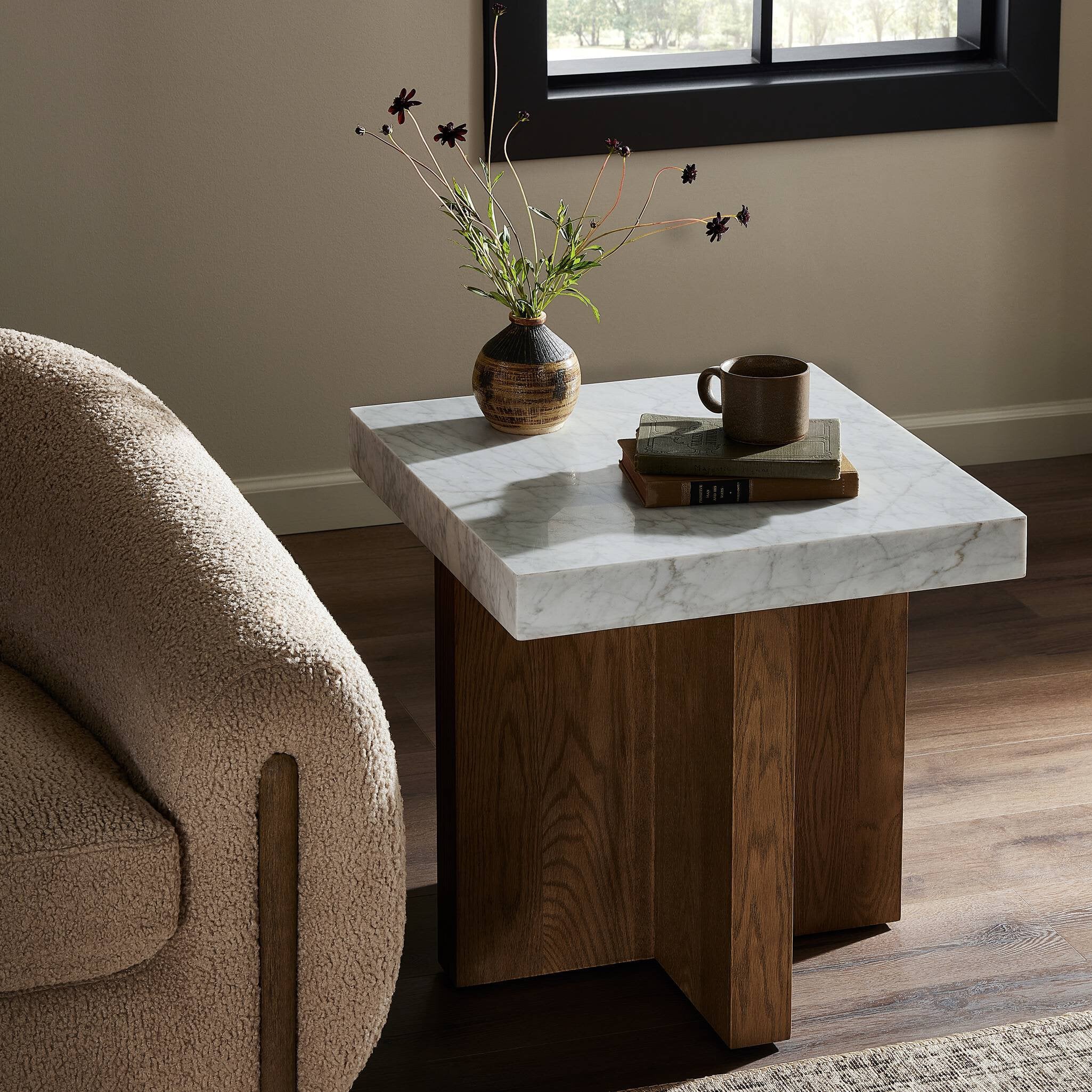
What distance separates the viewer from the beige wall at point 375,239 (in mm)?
2814

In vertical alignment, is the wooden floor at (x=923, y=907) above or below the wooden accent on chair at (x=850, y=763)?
below

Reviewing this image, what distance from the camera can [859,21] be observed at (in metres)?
3.24

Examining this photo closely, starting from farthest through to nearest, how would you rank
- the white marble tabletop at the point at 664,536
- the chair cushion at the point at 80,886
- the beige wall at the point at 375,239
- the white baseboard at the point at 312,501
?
the white baseboard at the point at 312,501 → the beige wall at the point at 375,239 → the white marble tabletop at the point at 664,536 → the chair cushion at the point at 80,886

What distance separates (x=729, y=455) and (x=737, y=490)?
0.04 m

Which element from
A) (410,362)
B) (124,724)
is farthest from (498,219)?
(124,724)

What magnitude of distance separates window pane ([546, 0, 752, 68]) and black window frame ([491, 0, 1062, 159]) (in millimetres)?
50

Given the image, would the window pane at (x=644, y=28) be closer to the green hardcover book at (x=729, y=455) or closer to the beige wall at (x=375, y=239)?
the beige wall at (x=375, y=239)

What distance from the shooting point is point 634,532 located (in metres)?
1.38

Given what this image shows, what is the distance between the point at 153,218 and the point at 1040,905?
198cm

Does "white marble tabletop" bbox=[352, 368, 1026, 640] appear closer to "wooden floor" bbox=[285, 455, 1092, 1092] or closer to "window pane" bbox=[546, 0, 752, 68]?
"wooden floor" bbox=[285, 455, 1092, 1092]

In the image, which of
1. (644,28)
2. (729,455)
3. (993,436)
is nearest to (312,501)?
(644,28)

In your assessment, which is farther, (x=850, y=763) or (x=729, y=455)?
(x=850, y=763)

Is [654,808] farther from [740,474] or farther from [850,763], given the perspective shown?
[740,474]

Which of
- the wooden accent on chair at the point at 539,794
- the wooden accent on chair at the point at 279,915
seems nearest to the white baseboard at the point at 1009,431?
the wooden accent on chair at the point at 539,794
